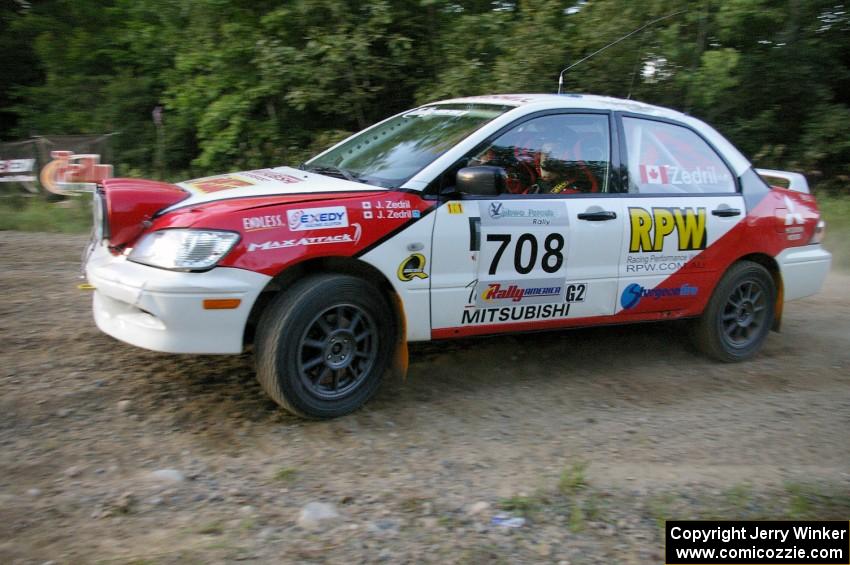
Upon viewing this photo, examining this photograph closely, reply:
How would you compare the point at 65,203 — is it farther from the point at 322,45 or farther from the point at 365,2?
the point at 365,2

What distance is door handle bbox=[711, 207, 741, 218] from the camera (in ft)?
17.4

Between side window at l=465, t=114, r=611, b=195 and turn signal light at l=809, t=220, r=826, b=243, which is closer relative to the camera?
side window at l=465, t=114, r=611, b=195

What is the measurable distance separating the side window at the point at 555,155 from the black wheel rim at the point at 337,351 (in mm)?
1201

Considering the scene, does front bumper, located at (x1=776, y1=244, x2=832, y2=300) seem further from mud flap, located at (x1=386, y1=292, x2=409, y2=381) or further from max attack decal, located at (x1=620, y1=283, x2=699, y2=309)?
mud flap, located at (x1=386, y1=292, x2=409, y2=381)

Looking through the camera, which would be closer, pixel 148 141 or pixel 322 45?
pixel 322 45

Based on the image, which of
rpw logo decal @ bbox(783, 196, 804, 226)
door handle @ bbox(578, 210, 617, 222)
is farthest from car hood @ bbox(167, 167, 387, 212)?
rpw logo decal @ bbox(783, 196, 804, 226)

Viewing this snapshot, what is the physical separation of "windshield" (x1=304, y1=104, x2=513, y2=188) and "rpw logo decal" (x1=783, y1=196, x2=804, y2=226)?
7.98 ft

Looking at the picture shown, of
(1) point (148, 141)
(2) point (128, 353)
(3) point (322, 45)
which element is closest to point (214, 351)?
(2) point (128, 353)

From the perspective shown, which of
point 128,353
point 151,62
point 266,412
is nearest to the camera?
point 266,412

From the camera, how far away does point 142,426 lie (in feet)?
13.1

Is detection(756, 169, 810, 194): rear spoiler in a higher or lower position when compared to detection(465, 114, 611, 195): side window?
lower

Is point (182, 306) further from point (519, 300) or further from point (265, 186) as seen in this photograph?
point (519, 300)

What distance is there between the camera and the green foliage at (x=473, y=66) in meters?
12.0

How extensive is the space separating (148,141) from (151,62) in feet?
4.94
